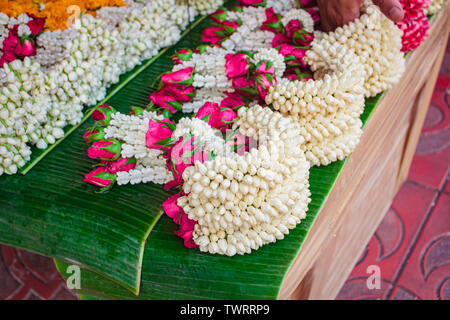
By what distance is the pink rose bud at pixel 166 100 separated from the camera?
955 millimetres

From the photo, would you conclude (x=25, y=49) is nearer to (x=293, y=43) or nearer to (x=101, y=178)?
(x=101, y=178)

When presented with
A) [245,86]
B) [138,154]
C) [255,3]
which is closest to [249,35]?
[255,3]

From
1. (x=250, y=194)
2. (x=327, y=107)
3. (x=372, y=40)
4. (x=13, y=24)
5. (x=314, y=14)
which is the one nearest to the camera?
(x=250, y=194)

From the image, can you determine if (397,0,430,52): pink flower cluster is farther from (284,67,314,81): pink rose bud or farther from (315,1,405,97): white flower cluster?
(284,67,314,81): pink rose bud

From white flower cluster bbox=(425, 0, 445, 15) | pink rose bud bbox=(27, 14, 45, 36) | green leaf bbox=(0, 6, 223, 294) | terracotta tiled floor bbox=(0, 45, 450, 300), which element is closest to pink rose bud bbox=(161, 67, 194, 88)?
green leaf bbox=(0, 6, 223, 294)

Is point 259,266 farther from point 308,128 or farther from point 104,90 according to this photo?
point 104,90

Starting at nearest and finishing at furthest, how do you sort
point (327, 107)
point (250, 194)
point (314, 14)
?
1. point (250, 194)
2. point (327, 107)
3. point (314, 14)

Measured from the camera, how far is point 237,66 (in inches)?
35.8

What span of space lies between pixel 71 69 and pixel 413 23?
2.75 ft

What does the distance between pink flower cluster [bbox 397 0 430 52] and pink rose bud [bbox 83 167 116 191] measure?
2.57 feet

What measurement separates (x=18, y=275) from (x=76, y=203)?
1064 millimetres

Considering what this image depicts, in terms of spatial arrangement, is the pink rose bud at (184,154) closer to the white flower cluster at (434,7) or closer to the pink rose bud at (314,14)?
the pink rose bud at (314,14)

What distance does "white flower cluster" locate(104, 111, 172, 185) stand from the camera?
82cm
